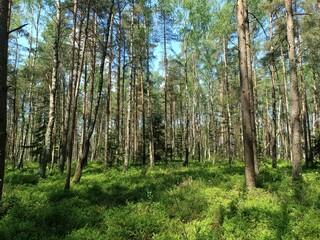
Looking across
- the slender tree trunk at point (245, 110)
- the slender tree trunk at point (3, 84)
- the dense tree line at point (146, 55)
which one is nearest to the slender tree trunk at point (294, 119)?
the dense tree line at point (146, 55)

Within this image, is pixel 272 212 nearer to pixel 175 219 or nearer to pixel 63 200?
pixel 175 219

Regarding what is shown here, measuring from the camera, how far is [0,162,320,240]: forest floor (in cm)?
563

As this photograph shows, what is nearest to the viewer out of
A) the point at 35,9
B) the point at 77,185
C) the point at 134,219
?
the point at 134,219

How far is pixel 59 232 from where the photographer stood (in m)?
6.03

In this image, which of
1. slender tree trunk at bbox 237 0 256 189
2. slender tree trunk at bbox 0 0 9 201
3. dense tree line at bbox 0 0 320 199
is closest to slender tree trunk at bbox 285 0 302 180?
dense tree line at bbox 0 0 320 199

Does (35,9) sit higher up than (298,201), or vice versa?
(35,9)

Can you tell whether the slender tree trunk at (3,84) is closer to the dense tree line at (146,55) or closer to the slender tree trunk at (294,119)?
the dense tree line at (146,55)

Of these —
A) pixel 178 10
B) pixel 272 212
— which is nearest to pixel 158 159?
pixel 178 10

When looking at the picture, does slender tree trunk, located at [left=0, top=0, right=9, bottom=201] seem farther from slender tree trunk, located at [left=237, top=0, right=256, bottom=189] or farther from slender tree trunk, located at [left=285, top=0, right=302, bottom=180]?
slender tree trunk, located at [left=285, top=0, right=302, bottom=180]

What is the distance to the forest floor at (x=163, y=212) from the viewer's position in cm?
563

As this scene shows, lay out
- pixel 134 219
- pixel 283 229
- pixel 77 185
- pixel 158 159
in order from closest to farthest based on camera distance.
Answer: pixel 283 229, pixel 134 219, pixel 77 185, pixel 158 159

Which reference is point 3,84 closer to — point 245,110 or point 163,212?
point 163,212

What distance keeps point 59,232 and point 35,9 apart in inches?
916

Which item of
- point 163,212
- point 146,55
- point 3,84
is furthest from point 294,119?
point 146,55
